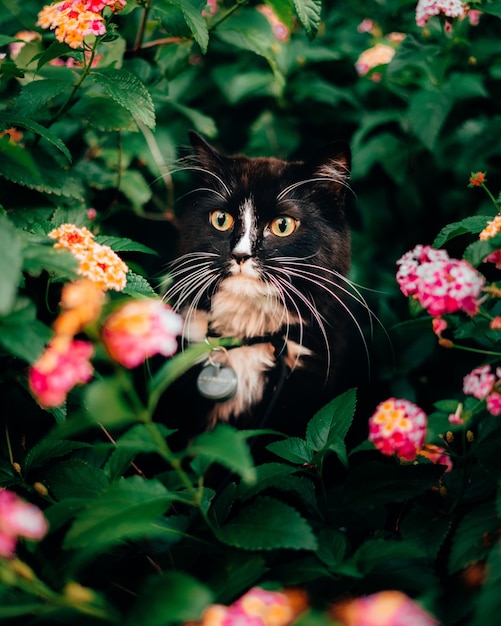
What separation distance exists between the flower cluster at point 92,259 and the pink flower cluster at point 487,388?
58cm

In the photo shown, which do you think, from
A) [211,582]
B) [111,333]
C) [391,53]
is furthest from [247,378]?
[391,53]

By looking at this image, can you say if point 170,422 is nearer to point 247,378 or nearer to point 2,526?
point 247,378

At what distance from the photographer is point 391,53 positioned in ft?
6.13

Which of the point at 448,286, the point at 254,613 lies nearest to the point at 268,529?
the point at 254,613

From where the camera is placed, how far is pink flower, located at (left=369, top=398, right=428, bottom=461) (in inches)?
32.9

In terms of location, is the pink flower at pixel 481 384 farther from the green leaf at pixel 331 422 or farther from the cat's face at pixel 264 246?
the cat's face at pixel 264 246

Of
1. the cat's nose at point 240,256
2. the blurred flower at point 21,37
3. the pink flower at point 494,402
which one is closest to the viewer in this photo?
the pink flower at point 494,402

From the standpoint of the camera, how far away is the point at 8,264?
757 millimetres

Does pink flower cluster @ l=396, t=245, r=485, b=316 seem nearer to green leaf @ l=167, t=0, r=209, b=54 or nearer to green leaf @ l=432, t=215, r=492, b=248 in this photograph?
green leaf @ l=432, t=215, r=492, b=248

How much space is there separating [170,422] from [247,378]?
0.19m

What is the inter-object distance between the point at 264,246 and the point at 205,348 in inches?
13.9

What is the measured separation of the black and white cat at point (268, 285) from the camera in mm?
1118

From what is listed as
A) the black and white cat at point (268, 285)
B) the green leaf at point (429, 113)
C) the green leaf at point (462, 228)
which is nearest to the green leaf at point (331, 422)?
the black and white cat at point (268, 285)

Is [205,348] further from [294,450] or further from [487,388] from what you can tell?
[487,388]
